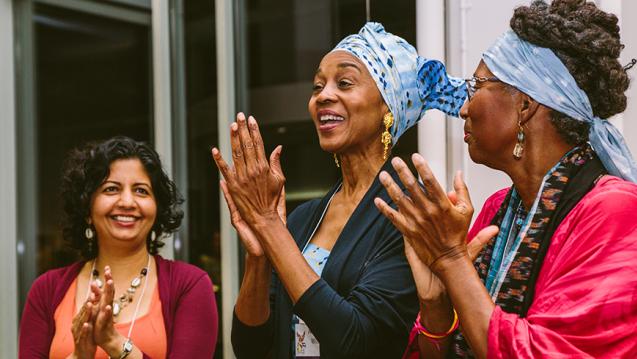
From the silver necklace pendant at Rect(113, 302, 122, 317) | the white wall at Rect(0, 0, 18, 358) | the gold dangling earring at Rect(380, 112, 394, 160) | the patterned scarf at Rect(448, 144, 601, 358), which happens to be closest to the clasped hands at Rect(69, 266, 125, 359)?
the silver necklace pendant at Rect(113, 302, 122, 317)

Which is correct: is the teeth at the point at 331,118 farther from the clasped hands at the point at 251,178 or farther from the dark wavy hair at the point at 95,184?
the dark wavy hair at the point at 95,184

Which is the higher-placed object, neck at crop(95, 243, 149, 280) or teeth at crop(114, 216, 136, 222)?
teeth at crop(114, 216, 136, 222)

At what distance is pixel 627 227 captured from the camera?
1.83 metres

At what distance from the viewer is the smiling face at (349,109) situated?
8.23 ft

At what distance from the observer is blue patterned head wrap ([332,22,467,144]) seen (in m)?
2.53

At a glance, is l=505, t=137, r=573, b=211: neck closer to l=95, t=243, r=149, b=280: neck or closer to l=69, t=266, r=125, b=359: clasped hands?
l=69, t=266, r=125, b=359: clasped hands

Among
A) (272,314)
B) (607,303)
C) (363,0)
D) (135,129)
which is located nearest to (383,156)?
(272,314)

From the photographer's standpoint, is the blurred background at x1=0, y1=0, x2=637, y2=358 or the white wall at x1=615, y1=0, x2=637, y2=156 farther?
the blurred background at x1=0, y1=0, x2=637, y2=358

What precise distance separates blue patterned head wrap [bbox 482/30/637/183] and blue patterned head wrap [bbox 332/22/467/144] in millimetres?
499

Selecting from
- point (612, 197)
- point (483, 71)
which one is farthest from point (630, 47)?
point (612, 197)

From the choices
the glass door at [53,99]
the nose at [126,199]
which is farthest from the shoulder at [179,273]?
the glass door at [53,99]

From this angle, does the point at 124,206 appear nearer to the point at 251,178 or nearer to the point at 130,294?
the point at 130,294

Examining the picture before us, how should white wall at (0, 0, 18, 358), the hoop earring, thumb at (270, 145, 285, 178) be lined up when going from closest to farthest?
thumb at (270, 145, 285, 178)
the hoop earring
white wall at (0, 0, 18, 358)

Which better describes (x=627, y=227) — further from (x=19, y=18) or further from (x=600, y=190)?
(x=19, y=18)
